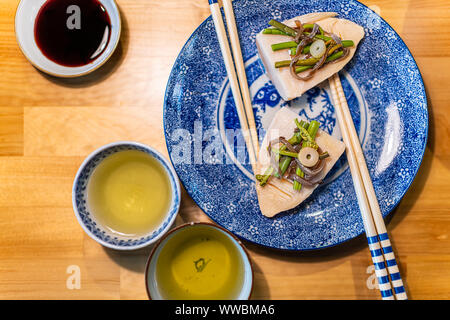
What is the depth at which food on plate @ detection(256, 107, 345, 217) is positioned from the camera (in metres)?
1.35

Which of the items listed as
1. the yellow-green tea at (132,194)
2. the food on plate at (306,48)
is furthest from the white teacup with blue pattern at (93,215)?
the food on plate at (306,48)

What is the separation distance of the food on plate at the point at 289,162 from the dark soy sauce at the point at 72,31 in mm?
729

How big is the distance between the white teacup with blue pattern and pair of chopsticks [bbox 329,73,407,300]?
24.7 inches

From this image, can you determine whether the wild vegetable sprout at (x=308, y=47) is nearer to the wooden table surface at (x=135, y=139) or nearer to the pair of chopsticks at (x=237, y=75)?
the pair of chopsticks at (x=237, y=75)

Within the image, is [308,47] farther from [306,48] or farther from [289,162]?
[289,162]

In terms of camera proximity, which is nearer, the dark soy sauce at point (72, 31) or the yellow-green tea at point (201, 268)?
the yellow-green tea at point (201, 268)

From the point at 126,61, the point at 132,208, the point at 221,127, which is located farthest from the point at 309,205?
the point at 126,61

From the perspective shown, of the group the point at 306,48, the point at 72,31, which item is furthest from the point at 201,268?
the point at 72,31

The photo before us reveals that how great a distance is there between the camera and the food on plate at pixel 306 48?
1.37 m

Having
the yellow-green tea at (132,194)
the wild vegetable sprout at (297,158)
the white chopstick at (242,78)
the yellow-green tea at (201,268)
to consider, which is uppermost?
the white chopstick at (242,78)

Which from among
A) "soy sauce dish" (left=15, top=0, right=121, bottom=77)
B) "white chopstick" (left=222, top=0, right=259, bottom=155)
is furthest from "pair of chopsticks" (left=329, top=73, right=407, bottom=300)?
"soy sauce dish" (left=15, top=0, right=121, bottom=77)

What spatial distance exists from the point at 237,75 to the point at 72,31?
646 mm

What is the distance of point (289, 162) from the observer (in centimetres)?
137

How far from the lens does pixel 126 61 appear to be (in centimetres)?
149
